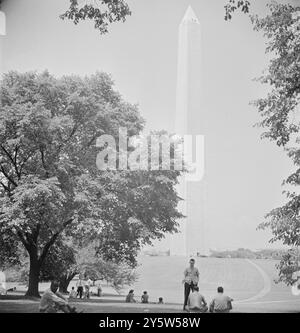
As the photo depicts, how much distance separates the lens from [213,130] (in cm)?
1061

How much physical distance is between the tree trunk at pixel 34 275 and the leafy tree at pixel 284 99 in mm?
4700

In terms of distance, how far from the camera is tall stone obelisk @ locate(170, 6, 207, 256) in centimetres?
1055

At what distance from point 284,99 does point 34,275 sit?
6218 millimetres

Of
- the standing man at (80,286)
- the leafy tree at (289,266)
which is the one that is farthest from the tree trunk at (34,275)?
the leafy tree at (289,266)

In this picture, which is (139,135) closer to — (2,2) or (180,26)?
(180,26)

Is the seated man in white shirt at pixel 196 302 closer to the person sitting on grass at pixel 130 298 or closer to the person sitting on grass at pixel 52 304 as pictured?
the person sitting on grass at pixel 52 304

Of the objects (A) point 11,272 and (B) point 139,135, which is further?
(A) point 11,272

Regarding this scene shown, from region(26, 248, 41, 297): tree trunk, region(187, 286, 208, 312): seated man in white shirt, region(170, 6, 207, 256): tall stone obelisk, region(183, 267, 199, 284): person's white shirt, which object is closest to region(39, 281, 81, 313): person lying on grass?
region(187, 286, 208, 312): seated man in white shirt

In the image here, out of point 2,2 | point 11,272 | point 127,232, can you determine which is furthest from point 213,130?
point 11,272

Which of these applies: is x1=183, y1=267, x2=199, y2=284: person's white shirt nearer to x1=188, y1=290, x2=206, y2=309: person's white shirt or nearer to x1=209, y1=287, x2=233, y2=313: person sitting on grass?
x1=188, y1=290, x2=206, y2=309: person's white shirt

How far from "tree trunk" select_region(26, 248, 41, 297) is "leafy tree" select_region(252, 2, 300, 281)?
4.70 meters

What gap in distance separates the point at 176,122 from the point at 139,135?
89 centimetres
